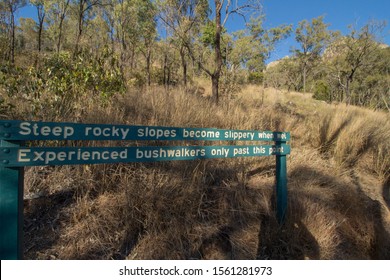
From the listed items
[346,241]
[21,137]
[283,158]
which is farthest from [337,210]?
[21,137]

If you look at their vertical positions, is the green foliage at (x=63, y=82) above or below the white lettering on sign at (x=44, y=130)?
above

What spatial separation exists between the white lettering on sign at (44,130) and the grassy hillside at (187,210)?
1.28m

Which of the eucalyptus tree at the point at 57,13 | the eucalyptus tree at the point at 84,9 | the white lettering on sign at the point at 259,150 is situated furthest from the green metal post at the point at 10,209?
the eucalyptus tree at the point at 57,13

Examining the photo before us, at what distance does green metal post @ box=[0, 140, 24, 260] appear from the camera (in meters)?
1.74

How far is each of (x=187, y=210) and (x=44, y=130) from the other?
1.82 m

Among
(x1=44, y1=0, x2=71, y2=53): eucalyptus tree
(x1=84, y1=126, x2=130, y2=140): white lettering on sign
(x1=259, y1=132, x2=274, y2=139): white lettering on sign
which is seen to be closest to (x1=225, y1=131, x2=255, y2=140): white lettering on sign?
(x1=259, y1=132, x2=274, y2=139): white lettering on sign

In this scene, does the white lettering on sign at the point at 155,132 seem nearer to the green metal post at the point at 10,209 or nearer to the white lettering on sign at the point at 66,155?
the white lettering on sign at the point at 66,155

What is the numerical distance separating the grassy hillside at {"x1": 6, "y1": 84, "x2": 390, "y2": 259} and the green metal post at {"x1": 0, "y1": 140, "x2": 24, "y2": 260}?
2.72 ft

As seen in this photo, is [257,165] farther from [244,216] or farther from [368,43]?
[368,43]

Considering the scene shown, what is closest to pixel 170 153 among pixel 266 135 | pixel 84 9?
pixel 266 135

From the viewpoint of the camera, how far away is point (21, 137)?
174cm

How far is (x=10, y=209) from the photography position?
1.77 meters

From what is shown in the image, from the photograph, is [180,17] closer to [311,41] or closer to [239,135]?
[239,135]

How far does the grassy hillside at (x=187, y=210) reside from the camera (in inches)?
109
